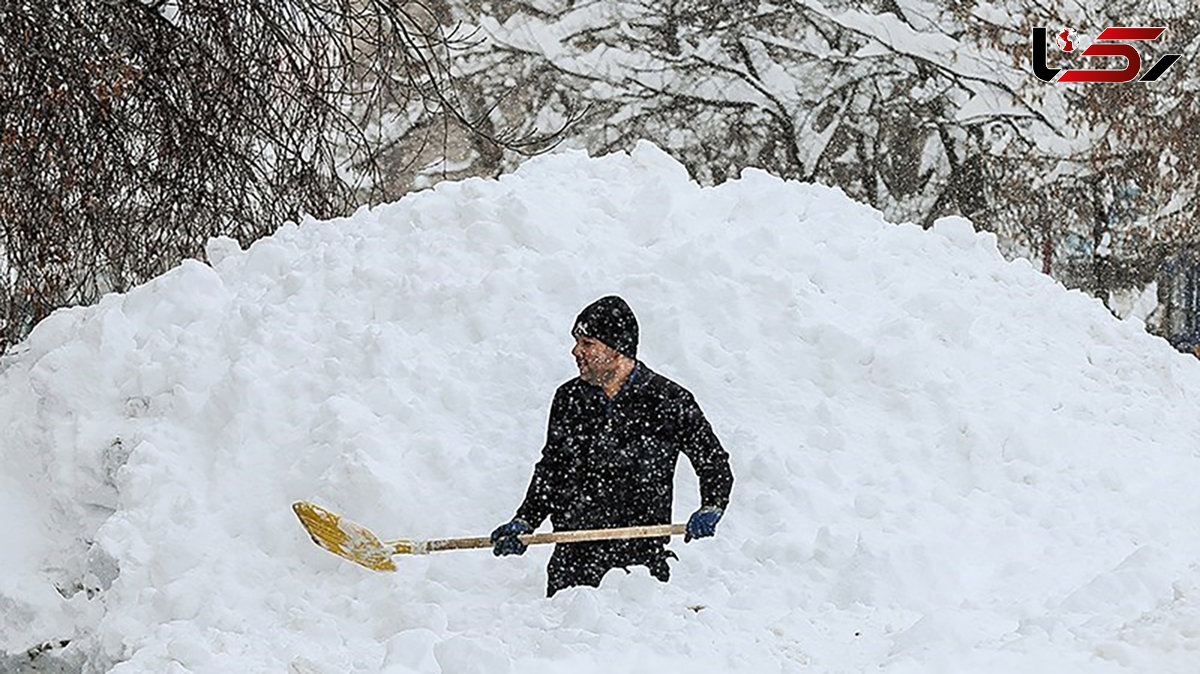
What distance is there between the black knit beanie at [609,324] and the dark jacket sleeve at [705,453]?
31 cm

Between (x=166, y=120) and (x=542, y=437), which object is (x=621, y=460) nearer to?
(x=542, y=437)

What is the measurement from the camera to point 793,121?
18.8 metres

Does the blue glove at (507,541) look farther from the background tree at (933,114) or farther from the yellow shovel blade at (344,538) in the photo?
the background tree at (933,114)

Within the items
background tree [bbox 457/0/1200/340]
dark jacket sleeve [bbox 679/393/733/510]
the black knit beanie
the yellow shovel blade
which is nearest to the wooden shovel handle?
dark jacket sleeve [bbox 679/393/733/510]

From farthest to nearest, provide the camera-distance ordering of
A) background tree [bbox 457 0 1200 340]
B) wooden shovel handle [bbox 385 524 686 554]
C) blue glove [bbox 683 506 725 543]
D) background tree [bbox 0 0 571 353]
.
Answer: background tree [bbox 457 0 1200 340] → background tree [bbox 0 0 571 353] → wooden shovel handle [bbox 385 524 686 554] → blue glove [bbox 683 506 725 543]

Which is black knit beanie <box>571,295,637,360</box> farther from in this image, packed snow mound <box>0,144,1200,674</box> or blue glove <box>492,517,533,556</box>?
packed snow mound <box>0,144,1200,674</box>

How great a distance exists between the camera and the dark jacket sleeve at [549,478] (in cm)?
568

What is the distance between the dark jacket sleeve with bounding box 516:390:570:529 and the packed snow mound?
1.02 ft

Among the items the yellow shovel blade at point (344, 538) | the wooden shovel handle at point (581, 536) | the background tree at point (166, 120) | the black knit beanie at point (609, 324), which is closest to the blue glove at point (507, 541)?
the wooden shovel handle at point (581, 536)

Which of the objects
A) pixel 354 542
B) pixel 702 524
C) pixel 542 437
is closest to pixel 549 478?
pixel 702 524

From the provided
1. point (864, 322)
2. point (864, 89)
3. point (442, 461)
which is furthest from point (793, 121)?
point (442, 461)

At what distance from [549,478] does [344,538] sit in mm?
807

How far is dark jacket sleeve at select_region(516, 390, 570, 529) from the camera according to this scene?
224 inches

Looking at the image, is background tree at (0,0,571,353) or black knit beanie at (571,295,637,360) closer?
black knit beanie at (571,295,637,360)
